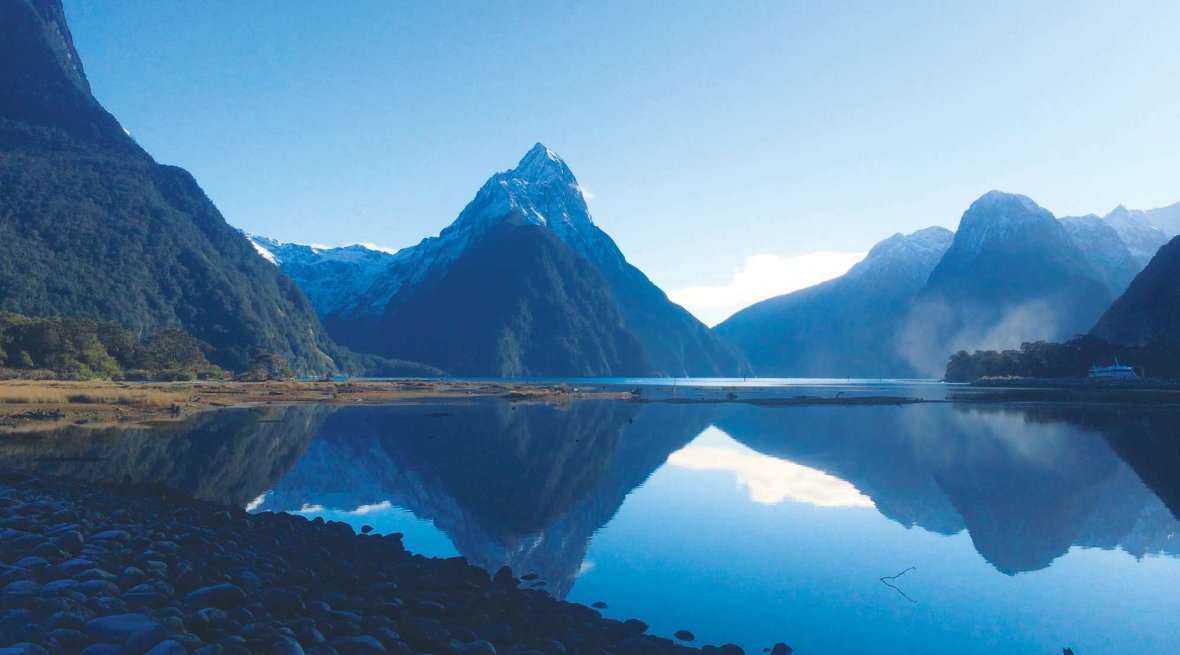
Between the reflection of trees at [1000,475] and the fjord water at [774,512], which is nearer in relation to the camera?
the fjord water at [774,512]

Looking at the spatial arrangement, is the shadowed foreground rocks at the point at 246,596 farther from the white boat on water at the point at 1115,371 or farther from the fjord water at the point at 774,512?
the white boat on water at the point at 1115,371

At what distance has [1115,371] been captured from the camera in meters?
127

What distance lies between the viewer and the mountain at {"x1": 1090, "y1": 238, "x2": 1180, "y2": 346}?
465 ft

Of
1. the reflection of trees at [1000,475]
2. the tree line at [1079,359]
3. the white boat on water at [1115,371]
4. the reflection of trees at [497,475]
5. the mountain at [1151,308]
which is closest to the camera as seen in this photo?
the reflection of trees at [497,475]

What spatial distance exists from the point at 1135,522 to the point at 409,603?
28.2 meters

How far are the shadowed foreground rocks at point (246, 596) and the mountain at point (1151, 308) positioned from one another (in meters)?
165

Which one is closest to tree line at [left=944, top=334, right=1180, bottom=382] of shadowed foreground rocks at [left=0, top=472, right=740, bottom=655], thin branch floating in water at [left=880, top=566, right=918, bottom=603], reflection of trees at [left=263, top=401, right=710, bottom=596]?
reflection of trees at [left=263, top=401, right=710, bottom=596]

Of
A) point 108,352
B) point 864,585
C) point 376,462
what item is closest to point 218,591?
point 864,585

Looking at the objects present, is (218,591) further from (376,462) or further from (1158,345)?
(1158,345)

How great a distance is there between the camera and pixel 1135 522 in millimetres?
25406

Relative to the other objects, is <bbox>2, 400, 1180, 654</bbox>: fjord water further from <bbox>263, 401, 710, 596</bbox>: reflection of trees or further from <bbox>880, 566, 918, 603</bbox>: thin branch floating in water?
<bbox>263, 401, 710, 596</bbox>: reflection of trees

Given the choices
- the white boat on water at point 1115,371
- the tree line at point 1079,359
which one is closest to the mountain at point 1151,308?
the tree line at point 1079,359

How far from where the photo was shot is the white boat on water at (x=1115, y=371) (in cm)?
12514

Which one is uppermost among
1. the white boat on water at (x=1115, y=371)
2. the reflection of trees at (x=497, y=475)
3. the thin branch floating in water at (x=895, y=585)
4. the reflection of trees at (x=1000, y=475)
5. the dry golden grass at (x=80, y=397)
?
the white boat on water at (x=1115, y=371)
